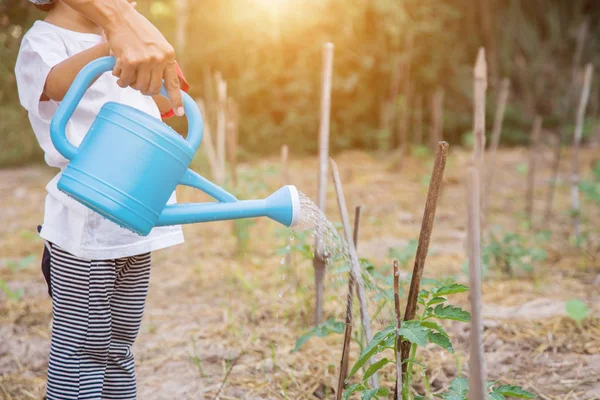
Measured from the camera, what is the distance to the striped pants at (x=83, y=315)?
1.42m

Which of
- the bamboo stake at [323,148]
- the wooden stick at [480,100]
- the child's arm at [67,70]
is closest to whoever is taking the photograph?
the child's arm at [67,70]

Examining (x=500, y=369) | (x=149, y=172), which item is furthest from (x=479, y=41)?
(x=149, y=172)

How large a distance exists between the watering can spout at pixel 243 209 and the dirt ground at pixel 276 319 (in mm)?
606

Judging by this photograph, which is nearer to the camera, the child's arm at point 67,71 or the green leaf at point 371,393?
the child's arm at point 67,71

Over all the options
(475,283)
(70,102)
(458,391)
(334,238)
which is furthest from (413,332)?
(70,102)

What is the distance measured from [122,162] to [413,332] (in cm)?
66

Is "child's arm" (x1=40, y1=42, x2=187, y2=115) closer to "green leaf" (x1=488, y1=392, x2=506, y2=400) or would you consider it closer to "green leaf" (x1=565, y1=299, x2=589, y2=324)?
"green leaf" (x1=488, y1=392, x2=506, y2=400)

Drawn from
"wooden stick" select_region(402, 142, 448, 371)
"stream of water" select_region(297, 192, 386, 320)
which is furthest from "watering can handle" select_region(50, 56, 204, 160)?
"wooden stick" select_region(402, 142, 448, 371)

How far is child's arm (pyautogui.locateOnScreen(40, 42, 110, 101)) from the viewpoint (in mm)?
1243

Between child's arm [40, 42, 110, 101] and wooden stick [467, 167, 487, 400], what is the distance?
29.3 inches

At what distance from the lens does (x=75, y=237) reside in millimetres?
1387

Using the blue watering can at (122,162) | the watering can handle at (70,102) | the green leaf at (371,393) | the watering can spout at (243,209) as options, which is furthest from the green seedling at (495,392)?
the watering can handle at (70,102)

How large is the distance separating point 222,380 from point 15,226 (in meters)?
2.98

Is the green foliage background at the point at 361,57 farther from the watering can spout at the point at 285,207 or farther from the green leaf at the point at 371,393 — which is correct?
the watering can spout at the point at 285,207
